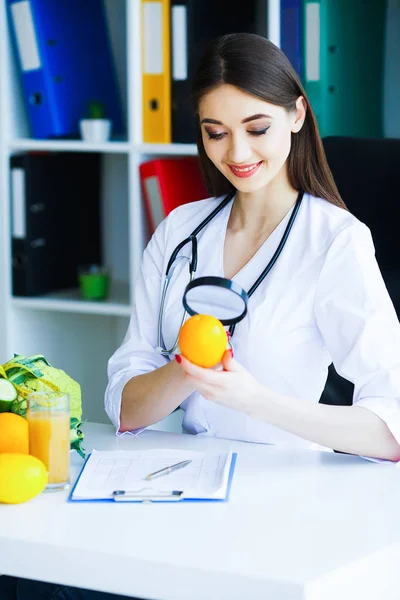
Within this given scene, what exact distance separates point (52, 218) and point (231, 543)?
1893 millimetres

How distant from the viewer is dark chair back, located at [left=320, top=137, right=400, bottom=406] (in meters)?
1.75

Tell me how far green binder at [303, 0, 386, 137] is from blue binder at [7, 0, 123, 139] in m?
0.75

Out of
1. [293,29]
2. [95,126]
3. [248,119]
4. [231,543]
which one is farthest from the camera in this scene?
[95,126]

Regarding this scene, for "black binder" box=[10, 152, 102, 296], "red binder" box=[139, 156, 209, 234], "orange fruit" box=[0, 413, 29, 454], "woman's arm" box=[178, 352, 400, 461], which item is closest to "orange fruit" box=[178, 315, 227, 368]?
"woman's arm" box=[178, 352, 400, 461]

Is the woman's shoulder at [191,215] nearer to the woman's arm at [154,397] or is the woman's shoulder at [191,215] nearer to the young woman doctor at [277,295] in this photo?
the young woman doctor at [277,295]

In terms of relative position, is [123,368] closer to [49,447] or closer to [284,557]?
[49,447]

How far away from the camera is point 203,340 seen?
48.6 inches

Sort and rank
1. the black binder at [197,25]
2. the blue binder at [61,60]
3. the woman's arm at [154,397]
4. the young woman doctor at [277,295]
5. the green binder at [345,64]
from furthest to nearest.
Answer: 1. the blue binder at [61,60]
2. the black binder at [197,25]
3. the green binder at [345,64]
4. the woman's arm at [154,397]
5. the young woman doctor at [277,295]

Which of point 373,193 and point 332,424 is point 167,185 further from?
point 332,424

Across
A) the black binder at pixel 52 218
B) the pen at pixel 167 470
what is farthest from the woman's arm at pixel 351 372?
the black binder at pixel 52 218

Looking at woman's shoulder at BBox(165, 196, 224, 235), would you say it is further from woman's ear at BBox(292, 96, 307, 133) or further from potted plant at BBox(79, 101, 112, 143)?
potted plant at BBox(79, 101, 112, 143)

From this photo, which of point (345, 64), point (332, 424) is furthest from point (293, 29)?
point (332, 424)

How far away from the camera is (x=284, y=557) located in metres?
1.05

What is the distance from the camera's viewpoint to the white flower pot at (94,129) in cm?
269
